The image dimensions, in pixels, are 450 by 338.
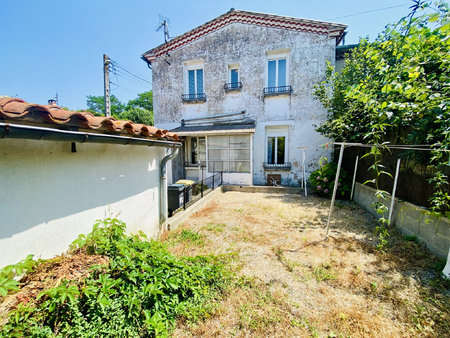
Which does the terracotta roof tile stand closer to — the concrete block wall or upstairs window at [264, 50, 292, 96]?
the concrete block wall

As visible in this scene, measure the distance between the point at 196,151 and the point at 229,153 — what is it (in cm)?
240

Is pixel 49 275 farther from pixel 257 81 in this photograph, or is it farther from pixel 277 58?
pixel 277 58

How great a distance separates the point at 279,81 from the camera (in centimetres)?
989

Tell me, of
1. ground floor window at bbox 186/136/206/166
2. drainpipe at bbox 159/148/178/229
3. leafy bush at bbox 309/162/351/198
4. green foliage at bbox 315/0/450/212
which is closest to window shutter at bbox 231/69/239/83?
ground floor window at bbox 186/136/206/166

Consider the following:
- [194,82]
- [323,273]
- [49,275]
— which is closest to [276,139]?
[194,82]

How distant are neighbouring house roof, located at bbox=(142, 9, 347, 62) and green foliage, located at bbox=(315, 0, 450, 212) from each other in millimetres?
2116

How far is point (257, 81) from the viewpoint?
9969 mm

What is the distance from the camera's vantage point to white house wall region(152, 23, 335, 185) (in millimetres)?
9281

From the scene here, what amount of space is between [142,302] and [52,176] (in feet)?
5.72

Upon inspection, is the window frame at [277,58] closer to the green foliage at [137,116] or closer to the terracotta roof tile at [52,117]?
the terracotta roof tile at [52,117]

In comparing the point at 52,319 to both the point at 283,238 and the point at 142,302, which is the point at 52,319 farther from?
the point at 283,238

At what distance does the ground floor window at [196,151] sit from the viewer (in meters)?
10.9

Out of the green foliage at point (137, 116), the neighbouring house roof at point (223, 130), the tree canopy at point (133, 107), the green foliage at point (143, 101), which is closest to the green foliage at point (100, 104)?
the tree canopy at point (133, 107)

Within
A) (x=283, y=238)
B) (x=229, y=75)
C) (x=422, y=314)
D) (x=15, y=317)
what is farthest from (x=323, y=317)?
(x=229, y=75)
